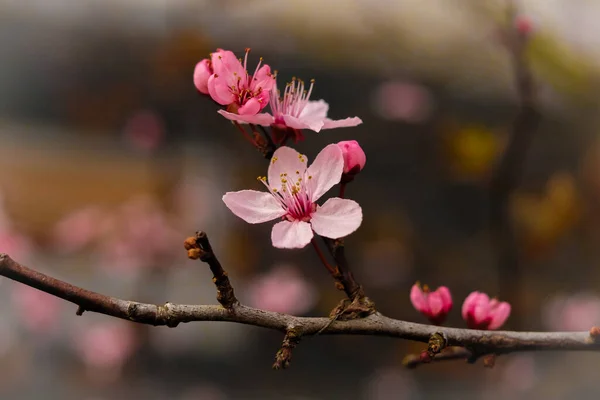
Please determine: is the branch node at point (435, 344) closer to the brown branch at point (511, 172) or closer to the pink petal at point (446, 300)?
the pink petal at point (446, 300)

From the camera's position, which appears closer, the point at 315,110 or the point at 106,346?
the point at 315,110

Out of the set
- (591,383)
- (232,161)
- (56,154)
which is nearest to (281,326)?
(232,161)

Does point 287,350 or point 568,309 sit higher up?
point 287,350

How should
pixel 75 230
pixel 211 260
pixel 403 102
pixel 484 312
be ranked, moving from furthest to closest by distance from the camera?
1. pixel 403 102
2. pixel 75 230
3. pixel 484 312
4. pixel 211 260

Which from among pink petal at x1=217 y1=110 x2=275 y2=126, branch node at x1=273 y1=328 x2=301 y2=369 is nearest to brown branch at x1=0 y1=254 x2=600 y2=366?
branch node at x1=273 y1=328 x2=301 y2=369

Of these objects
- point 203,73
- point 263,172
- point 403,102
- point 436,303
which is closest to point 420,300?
point 436,303

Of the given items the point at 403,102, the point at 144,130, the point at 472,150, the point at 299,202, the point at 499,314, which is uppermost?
the point at 144,130

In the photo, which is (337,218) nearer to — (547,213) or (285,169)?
(285,169)
